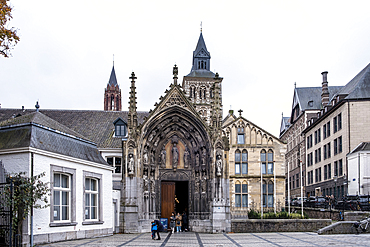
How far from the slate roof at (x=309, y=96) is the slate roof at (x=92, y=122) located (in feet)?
142

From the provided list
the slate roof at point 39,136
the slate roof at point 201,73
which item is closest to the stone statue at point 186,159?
the slate roof at point 39,136

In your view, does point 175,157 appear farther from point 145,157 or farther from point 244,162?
point 244,162

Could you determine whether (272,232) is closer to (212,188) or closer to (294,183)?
(212,188)

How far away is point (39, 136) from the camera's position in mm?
20156

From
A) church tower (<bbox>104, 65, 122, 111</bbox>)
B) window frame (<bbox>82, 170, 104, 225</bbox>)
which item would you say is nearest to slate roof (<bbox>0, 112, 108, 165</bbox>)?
window frame (<bbox>82, 170, 104, 225</bbox>)

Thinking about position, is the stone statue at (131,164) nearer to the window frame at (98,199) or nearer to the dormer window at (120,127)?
the window frame at (98,199)

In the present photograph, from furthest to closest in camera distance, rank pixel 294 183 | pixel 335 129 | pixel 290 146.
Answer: pixel 290 146 → pixel 294 183 → pixel 335 129

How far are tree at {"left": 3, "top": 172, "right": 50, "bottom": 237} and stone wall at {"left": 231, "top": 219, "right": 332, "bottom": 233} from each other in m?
13.9

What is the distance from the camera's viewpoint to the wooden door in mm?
30781

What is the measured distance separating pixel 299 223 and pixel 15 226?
17.9 metres

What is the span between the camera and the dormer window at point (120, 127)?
1410 inches

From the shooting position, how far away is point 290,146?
87562 millimetres

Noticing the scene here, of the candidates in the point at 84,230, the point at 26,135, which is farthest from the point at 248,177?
the point at 26,135

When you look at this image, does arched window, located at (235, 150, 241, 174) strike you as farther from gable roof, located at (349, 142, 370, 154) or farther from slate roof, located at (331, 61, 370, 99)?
slate roof, located at (331, 61, 370, 99)
